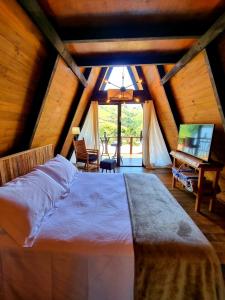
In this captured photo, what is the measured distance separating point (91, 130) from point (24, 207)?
4547 millimetres

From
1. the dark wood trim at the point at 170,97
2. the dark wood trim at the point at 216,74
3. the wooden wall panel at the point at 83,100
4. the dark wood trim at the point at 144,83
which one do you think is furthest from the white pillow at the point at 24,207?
the dark wood trim at the point at 144,83

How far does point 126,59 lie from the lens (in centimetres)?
310

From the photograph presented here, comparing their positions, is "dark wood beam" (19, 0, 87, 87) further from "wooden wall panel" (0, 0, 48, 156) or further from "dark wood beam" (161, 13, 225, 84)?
"dark wood beam" (161, 13, 225, 84)

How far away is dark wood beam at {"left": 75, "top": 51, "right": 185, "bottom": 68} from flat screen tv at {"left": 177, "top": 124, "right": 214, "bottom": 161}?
49.5 inches

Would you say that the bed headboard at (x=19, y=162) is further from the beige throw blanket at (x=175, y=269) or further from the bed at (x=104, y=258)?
the beige throw blanket at (x=175, y=269)

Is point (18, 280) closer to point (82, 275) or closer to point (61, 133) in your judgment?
point (82, 275)

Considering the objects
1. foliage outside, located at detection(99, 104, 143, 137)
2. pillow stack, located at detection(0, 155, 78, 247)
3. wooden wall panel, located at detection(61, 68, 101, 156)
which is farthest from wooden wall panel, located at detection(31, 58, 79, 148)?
foliage outside, located at detection(99, 104, 143, 137)

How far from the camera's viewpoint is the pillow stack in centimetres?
129

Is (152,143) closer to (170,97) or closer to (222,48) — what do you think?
(170,97)

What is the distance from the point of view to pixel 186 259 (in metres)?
1.15

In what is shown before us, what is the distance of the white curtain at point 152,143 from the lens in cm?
564

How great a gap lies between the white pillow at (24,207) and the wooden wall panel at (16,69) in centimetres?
89

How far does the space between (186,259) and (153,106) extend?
496 centimetres

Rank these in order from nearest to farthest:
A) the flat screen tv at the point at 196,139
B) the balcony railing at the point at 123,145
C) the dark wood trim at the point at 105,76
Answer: the flat screen tv at the point at 196,139
the dark wood trim at the point at 105,76
the balcony railing at the point at 123,145
